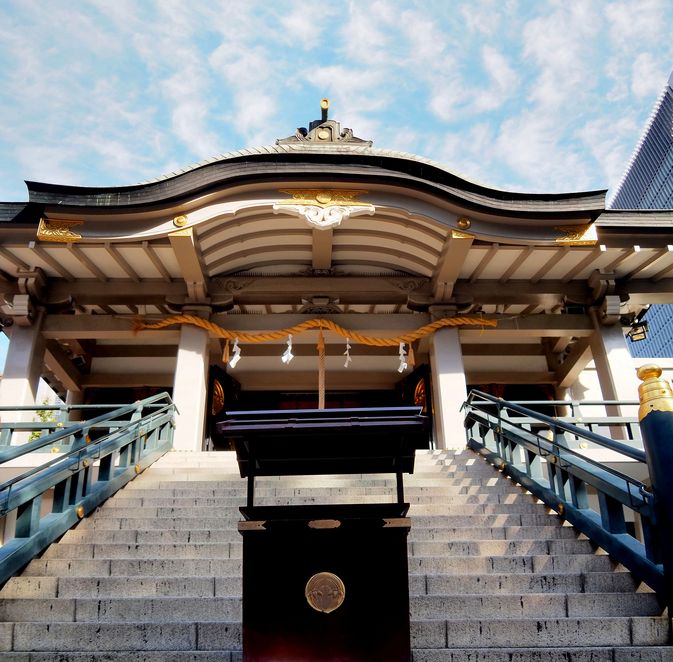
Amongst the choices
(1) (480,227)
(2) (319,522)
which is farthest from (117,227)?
(2) (319,522)

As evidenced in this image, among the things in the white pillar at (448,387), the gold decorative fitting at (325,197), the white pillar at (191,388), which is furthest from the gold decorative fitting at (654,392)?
the white pillar at (191,388)

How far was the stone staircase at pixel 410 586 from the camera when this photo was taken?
3684 millimetres

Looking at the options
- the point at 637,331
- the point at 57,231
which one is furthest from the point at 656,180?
the point at 57,231

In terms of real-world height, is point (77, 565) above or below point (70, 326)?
below

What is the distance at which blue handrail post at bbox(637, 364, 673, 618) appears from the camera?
4.03 m

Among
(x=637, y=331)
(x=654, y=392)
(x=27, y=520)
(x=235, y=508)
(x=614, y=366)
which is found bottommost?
(x=27, y=520)

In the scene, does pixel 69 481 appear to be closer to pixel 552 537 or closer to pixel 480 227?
pixel 552 537

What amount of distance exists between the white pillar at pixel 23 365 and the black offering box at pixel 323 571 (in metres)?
9.84

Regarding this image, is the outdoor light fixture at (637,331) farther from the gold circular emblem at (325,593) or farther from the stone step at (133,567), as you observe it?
the gold circular emblem at (325,593)

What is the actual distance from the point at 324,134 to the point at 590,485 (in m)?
10.4

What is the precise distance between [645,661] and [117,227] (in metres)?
10.3

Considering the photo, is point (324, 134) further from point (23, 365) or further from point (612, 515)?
point (612, 515)

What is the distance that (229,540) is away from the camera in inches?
204

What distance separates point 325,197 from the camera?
416 inches
